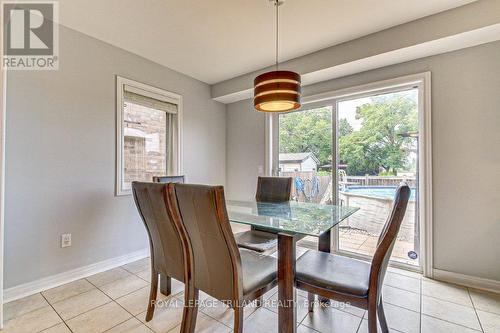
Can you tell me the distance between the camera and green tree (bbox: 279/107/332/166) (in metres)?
3.17

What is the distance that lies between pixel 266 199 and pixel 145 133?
1.81m

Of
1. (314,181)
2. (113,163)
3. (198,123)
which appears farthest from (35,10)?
(314,181)

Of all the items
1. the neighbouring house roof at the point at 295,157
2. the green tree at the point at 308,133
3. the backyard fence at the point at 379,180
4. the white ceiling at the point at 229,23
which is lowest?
the backyard fence at the point at 379,180

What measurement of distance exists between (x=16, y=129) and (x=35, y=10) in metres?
1.07

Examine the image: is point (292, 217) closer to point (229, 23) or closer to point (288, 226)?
point (288, 226)

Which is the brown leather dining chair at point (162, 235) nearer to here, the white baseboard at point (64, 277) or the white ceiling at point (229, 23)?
the white baseboard at point (64, 277)

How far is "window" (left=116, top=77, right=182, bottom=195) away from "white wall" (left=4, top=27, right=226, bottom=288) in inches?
3.9

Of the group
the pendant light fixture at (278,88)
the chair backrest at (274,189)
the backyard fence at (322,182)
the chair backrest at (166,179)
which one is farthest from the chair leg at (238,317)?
the backyard fence at (322,182)

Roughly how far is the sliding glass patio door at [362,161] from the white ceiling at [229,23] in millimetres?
841

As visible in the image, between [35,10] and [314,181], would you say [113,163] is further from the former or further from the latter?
[314,181]

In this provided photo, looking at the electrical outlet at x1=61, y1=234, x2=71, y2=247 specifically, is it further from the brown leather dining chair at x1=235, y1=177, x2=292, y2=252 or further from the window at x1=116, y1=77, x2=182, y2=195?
the brown leather dining chair at x1=235, y1=177, x2=292, y2=252

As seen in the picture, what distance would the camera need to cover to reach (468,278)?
222cm

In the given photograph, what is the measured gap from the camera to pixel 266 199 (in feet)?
9.04

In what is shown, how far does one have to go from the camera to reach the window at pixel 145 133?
9.05 ft
